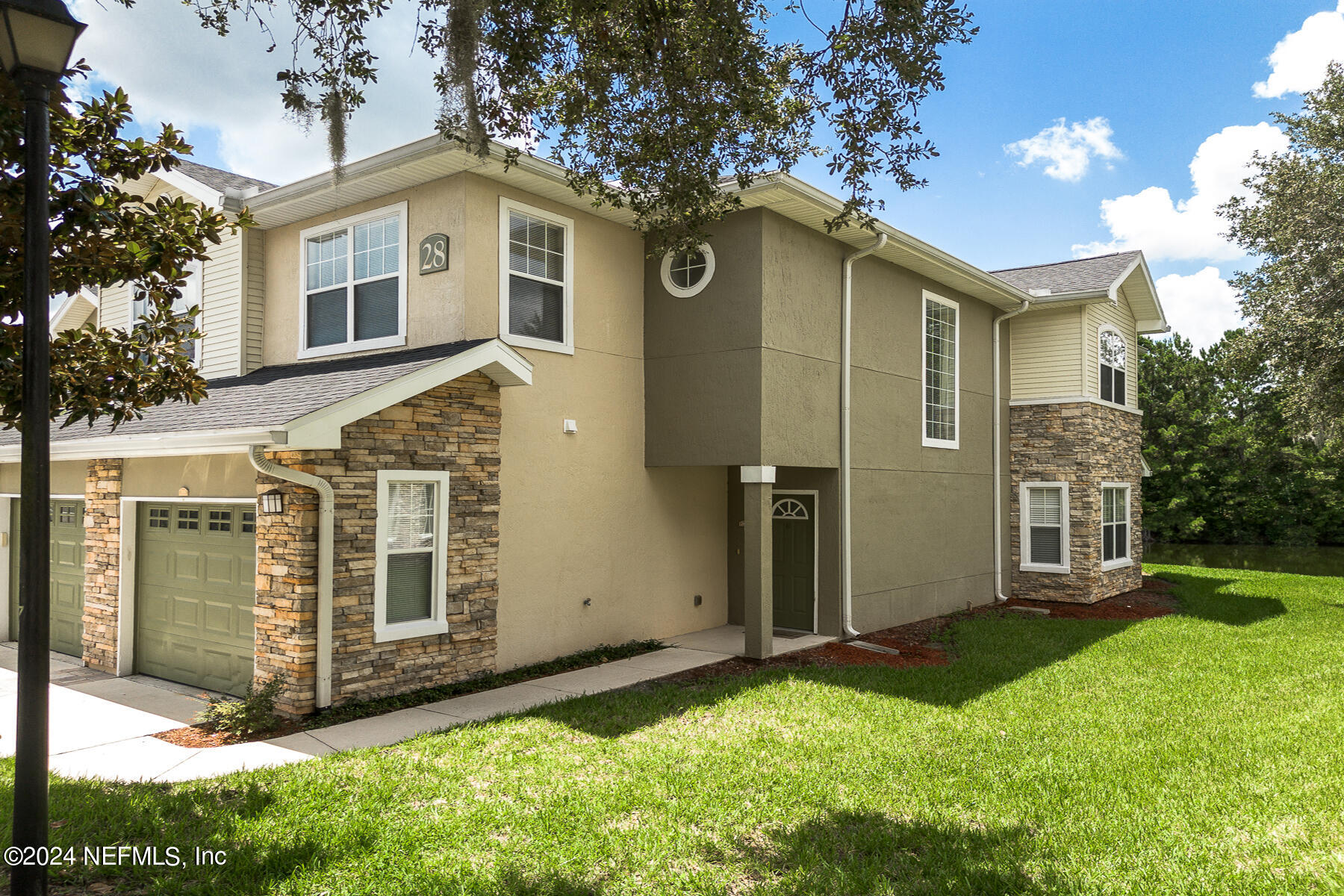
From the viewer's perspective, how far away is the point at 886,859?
4.69 m

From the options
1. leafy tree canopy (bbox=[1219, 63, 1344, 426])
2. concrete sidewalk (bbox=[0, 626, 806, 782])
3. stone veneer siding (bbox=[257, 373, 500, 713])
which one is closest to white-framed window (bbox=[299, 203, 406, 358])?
stone veneer siding (bbox=[257, 373, 500, 713])

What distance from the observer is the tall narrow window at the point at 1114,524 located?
16391mm

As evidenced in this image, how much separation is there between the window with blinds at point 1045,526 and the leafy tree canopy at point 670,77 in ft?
38.0

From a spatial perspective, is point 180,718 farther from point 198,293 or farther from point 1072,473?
point 1072,473

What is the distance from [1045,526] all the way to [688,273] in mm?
9536

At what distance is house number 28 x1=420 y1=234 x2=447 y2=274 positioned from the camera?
913 cm

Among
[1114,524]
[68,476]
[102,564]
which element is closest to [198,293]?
[68,476]

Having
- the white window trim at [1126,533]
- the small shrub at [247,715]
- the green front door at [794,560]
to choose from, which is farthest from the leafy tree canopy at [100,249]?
the white window trim at [1126,533]

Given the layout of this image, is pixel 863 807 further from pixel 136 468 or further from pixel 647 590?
pixel 136 468

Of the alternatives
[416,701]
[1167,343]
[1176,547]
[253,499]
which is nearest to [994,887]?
[416,701]

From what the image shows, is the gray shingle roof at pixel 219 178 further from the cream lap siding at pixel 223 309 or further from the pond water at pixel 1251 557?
the pond water at pixel 1251 557

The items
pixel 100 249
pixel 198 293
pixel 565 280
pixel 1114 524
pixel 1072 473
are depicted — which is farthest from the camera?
pixel 1114 524

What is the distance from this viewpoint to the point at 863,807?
17.9 ft

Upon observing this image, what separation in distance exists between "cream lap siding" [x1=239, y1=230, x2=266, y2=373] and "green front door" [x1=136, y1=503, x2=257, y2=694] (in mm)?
2344
